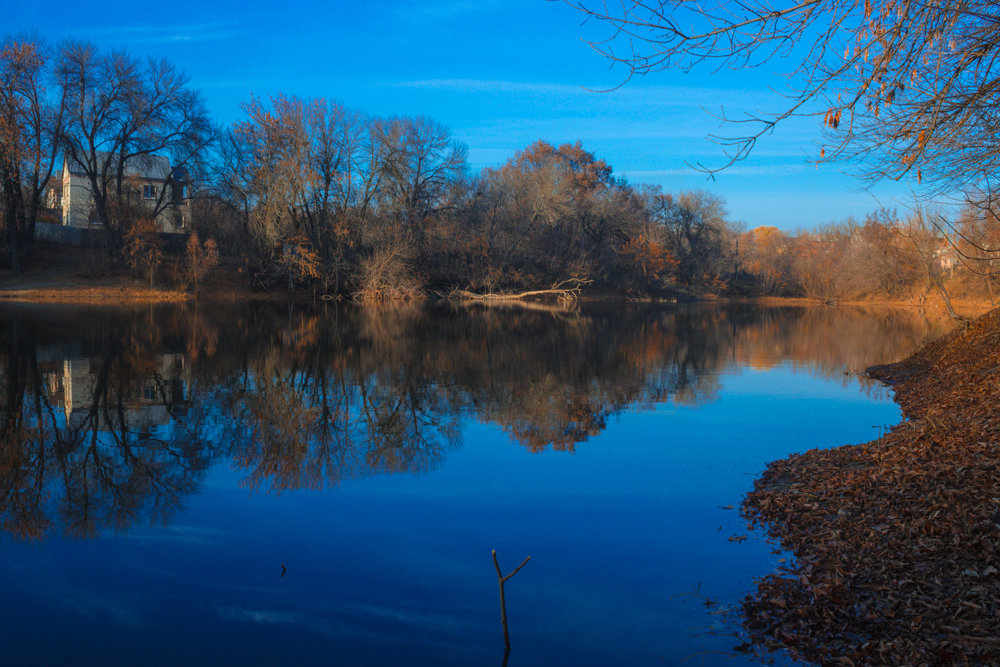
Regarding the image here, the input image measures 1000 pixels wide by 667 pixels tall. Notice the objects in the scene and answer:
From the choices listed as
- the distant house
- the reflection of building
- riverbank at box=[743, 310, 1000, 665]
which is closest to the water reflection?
the reflection of building

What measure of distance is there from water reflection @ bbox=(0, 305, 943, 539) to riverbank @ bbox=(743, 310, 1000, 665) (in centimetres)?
363

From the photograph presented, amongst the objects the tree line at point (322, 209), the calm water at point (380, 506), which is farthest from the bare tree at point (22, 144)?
the calm water at point (380, 506)

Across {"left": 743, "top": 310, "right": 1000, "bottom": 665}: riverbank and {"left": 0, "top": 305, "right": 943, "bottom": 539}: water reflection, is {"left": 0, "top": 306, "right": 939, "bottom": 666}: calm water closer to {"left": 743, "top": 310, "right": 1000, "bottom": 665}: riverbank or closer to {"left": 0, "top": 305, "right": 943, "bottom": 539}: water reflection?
{"left": 0, "top": 305, "right": 943, "bottom": 539}: water reflection

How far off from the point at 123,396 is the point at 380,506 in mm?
7126

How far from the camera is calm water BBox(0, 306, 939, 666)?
14.4 feet

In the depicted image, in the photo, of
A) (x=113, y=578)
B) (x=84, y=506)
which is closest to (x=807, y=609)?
(x=113, y=578)

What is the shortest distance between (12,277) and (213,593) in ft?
139

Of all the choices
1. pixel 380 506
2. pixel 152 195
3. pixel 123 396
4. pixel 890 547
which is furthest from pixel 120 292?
pixel 890 547

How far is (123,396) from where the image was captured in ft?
38.0

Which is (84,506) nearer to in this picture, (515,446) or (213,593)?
(213,593)

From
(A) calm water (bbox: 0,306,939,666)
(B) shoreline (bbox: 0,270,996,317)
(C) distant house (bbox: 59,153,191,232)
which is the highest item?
(C) distant house (bbox: 59,153,191,232)

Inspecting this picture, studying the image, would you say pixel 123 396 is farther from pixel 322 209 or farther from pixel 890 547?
pixel 322 209

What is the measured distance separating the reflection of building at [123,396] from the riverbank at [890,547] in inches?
322

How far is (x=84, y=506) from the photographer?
21.1 feet
